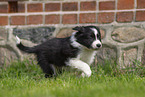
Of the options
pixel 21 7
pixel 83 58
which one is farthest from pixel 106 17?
pixel 21 7

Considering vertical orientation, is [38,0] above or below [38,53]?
above

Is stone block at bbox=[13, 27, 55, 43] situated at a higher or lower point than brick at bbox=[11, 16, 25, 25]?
lower

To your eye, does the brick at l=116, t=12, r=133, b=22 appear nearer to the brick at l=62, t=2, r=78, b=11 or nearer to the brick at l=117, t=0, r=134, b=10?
the brick at l=117, t=0, r=134, b=10

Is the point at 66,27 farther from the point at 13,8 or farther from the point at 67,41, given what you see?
the point at 13,8

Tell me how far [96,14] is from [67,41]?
2.99 feet

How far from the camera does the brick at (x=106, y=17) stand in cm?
411

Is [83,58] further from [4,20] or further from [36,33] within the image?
[4,20]

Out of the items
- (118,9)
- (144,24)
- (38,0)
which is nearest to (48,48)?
(38,0)

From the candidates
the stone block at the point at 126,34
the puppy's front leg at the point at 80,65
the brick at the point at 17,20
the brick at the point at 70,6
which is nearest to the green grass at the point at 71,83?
the puppy's front leg at the point at 80,65

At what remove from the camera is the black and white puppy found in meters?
3.49

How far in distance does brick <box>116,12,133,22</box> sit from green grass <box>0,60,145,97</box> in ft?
2.97

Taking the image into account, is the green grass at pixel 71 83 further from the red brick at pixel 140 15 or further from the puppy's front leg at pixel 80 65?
the red brick at pixel 140 15

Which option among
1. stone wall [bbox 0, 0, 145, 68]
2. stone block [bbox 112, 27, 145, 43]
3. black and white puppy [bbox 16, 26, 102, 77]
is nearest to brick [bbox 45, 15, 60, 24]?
stone wall [bbox 0, 0, 145, 68]

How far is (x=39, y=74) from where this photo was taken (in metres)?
3.93
